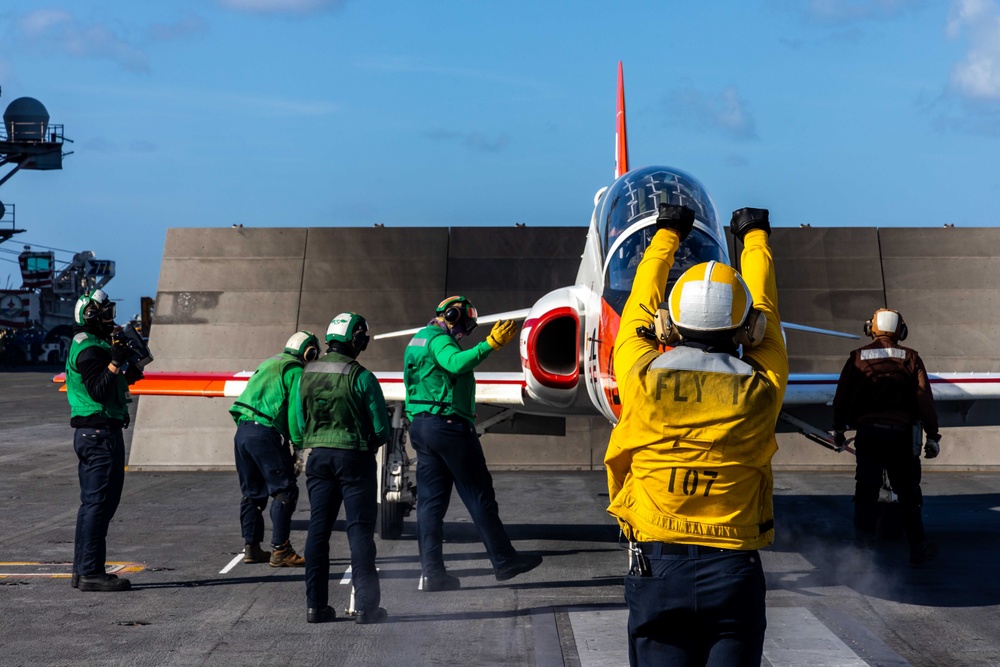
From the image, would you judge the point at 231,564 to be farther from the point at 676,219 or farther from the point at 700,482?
the point at 700,482

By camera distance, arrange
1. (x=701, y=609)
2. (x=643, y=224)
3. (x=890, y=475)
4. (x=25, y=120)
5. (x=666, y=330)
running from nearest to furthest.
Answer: (x=701, y=609), (x=666, y=330), (x=890, y=475), (x=643, y=224), (x=25, y=120)

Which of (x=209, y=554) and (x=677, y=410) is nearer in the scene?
(x=677, y=410)

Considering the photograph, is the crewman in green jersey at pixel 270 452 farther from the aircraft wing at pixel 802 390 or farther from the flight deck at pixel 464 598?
the aircraft wing at pixel 802 390

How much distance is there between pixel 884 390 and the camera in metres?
8.50

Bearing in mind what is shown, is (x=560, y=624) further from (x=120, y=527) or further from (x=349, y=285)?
(x=349, y=285)

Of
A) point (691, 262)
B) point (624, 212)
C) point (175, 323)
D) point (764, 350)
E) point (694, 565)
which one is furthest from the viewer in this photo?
point (175, 323)

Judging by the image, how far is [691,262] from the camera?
834cm

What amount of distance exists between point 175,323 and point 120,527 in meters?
7.91

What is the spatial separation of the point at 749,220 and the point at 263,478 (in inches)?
232

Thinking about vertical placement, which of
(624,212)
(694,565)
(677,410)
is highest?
(624,212)

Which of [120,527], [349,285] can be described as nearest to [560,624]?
[120,527]

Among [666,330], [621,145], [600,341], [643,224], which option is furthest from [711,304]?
[621,145]

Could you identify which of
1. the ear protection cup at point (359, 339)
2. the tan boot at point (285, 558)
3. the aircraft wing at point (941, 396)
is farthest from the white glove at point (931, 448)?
the tan boot at point (285, 558)

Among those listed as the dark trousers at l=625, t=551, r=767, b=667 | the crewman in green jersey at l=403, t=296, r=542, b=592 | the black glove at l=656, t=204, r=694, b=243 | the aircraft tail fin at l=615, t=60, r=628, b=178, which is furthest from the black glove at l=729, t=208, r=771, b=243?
the aircraft tail fin at l=615, t=60, r=628, b=178
